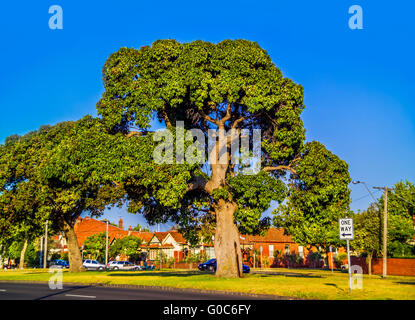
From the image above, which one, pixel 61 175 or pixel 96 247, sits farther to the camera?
pixel 96 247

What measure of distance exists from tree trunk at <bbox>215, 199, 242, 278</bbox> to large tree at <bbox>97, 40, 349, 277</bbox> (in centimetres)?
6

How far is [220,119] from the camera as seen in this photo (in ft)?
92.5

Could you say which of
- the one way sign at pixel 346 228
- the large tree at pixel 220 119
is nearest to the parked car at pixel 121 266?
the large tree at pixel 220 119

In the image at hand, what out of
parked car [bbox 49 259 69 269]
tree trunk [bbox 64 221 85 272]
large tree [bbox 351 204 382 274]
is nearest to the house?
parked car [bbox 49 259 69 269]

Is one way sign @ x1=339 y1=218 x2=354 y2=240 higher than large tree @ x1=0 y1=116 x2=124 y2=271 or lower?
lower

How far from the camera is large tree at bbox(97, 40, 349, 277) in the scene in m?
25.1

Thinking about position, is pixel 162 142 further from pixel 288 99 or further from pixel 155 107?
pixel 288 99

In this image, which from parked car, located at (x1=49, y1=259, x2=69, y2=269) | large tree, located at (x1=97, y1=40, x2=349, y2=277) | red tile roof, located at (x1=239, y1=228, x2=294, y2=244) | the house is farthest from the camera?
red tile roof, located at (x1=239, y1=228, x2=294, y2=244)

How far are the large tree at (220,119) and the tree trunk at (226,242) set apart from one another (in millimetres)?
65

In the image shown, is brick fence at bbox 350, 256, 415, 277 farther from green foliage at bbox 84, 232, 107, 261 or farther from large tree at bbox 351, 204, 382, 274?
green foliage at bbox 84, 232, 107, 261

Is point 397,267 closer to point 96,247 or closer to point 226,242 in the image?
point 226,242

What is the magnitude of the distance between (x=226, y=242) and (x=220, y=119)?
26.8 feet

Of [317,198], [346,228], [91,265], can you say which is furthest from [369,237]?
[91,265]
